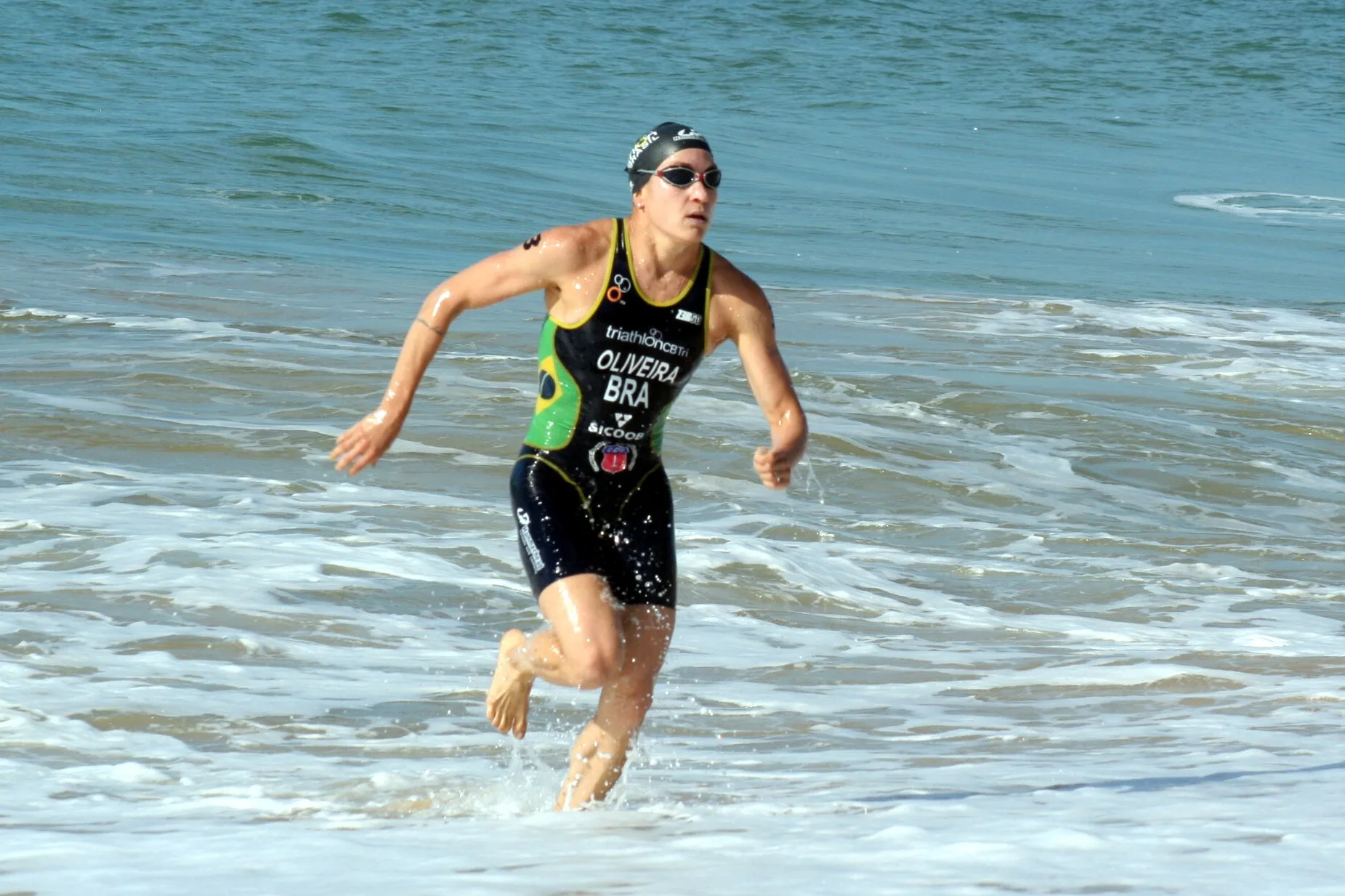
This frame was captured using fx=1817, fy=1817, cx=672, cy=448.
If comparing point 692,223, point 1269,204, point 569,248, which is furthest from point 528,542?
point 1269,204

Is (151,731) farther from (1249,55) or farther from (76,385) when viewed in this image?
(1249,55)

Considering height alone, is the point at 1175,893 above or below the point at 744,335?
below

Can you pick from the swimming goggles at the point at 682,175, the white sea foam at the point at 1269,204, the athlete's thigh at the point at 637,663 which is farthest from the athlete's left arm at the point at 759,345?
the white sea foam at the point at 1269,204

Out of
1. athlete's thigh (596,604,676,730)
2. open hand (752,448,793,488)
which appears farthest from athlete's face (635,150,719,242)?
athlete's thigh (596,604,676,730)

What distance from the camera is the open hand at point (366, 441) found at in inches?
188

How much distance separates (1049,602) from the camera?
26.8 ft

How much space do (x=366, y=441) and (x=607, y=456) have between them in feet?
2.24

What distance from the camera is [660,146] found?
489 cm

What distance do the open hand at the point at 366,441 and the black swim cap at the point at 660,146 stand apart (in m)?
0.94

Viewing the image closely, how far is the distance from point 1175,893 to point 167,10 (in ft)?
109

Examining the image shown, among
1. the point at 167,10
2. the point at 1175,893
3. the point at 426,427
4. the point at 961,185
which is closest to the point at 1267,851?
the point at 1175,893

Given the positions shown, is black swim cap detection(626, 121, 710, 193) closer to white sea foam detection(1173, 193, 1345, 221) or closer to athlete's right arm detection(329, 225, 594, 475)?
athlete's right arm detection(329, 225, 594, 475)

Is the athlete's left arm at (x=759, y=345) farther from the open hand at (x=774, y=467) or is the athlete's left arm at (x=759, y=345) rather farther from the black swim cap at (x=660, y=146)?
the black swim cap at (x=660, y=146)

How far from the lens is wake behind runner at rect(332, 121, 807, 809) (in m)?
4.86
